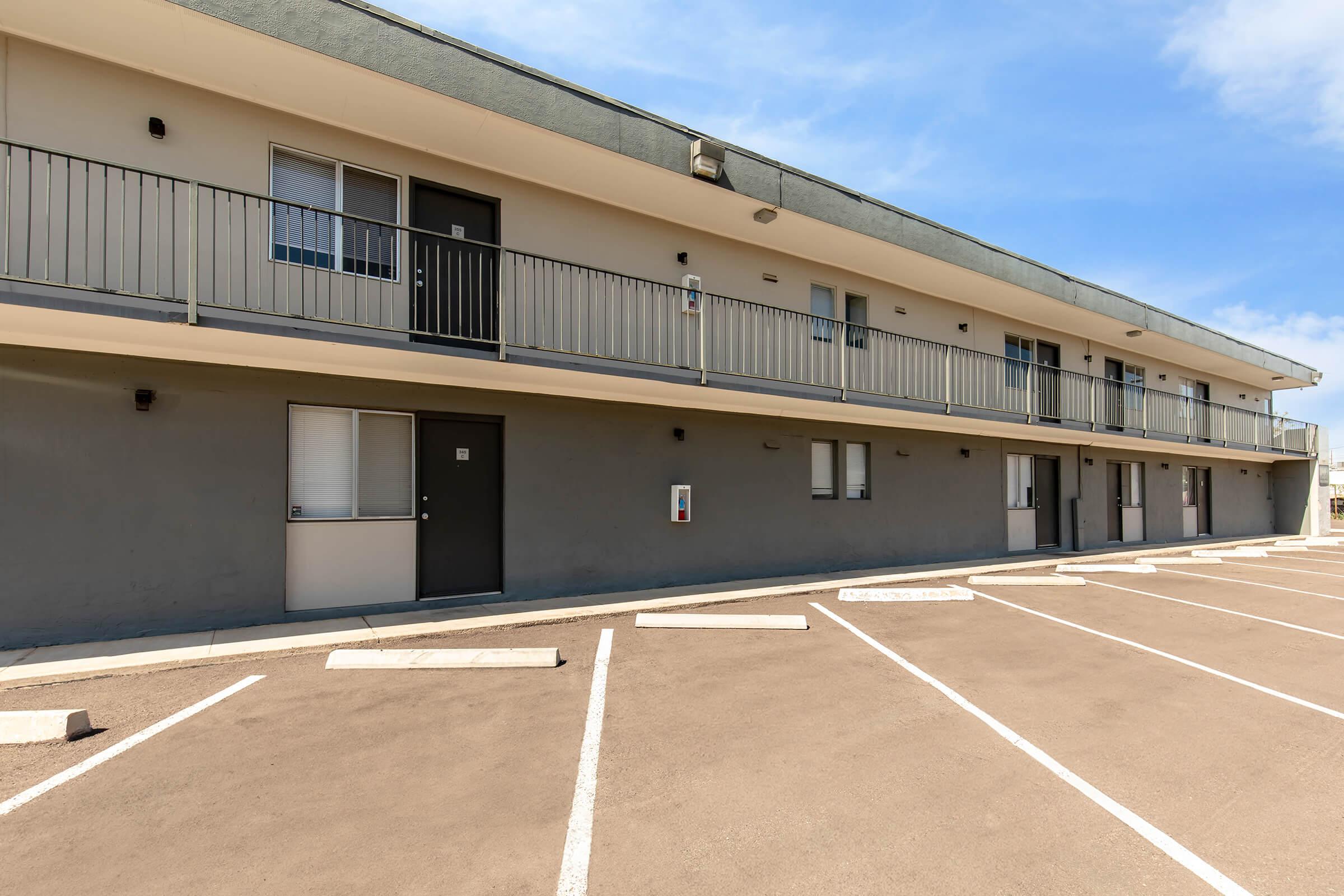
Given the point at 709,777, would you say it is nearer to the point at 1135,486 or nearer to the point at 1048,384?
the point at 1048,384

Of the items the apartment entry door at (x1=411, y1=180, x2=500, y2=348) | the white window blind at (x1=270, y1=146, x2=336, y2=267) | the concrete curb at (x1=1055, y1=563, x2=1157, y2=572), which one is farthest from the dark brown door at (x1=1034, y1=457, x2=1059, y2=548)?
the white window blind at (x1=270, y1=146, x2=336, y2=267)

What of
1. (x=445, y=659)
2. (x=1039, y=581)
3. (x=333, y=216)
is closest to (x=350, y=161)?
(x=333, y=216)

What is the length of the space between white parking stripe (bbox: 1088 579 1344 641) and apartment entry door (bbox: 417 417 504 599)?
9.37 metres

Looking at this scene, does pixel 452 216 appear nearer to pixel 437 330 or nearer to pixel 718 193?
pixel 437 330

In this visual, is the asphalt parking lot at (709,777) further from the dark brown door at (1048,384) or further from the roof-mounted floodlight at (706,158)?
the dark brown door at (1048,384)

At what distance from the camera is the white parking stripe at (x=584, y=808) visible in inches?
103

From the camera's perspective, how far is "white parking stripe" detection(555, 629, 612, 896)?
2.60 metres

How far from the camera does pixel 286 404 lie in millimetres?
6809

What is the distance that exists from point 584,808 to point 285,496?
17.5 feet

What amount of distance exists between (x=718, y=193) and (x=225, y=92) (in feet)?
19.0

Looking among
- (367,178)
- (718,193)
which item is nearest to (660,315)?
(718,193)

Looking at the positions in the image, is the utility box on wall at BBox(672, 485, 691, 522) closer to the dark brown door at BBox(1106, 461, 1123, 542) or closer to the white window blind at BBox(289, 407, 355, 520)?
the white window blind at BBox(289, 407, 355, 520)

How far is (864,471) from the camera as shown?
11758 mm

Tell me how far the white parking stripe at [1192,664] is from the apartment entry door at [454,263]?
7.64m
